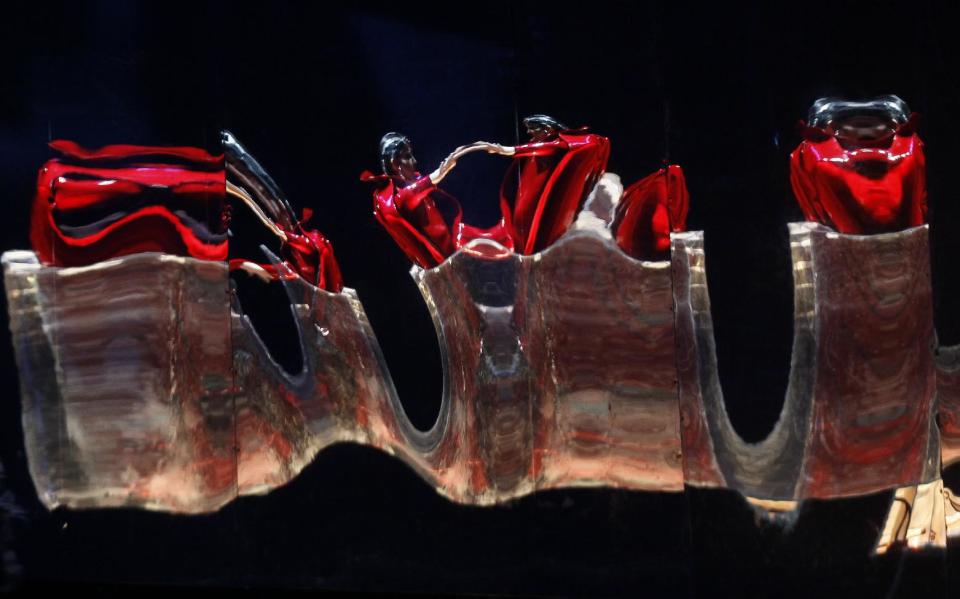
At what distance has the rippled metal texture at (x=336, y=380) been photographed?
3904 mm

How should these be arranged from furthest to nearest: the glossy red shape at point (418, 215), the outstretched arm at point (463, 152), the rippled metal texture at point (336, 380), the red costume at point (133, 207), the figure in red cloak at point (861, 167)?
the red costume at point (133, 207) < the glossy red shape at point (418, 215) < the outstretched arm at point (463, 152) < the rippled metal texture at point (336, 380) < the figure in red cloak at point (861, 167)

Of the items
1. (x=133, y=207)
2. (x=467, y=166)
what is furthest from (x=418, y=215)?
(x=133, y=207)

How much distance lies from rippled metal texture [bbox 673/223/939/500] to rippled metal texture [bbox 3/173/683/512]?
1.17 feet

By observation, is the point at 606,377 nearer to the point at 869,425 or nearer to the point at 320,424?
the point at 869,425

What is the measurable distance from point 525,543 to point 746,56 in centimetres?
204

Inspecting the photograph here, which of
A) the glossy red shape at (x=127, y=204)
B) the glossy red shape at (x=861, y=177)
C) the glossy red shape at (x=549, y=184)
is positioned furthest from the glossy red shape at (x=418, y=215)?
the glossy red shape at (x=861, y=177)

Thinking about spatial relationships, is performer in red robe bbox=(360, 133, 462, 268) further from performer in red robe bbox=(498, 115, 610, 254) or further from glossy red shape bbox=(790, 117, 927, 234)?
glossy red shape bbox=(790, 117, 927, 234)

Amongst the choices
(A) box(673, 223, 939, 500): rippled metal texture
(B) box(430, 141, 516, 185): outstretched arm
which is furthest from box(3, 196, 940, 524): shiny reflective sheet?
(B) box(430, 141, 516, 185): outstretched arm

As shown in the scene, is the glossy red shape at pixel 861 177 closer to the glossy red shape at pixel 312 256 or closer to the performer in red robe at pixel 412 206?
the performer in red robe at pixel 412 206

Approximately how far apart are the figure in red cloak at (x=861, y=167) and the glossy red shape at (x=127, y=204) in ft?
8.38

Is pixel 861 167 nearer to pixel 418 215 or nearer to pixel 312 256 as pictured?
pixel 418 215

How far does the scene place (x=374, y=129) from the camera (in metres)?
4.36

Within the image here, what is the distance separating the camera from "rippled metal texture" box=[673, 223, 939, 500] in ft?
11.5

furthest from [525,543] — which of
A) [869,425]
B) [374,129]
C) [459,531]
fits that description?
[374,129]
